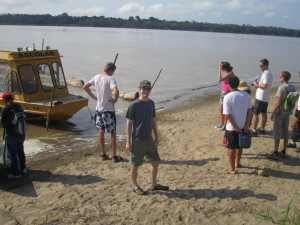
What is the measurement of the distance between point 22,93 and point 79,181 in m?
5.37

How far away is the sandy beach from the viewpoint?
490 centimetres

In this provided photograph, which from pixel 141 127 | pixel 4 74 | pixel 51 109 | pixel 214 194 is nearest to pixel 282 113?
pixel 214 194

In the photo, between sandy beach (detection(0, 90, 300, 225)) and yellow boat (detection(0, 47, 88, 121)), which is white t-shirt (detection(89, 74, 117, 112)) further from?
yellow boat (detection(0, 47, 88, 121))

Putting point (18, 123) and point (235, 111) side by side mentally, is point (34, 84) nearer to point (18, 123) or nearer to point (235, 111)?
point (18, 123)

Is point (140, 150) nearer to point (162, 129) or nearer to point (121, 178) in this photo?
point (121, 178)

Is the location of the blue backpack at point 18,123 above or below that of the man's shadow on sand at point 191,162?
above

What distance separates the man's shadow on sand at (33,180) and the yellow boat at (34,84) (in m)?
3.79

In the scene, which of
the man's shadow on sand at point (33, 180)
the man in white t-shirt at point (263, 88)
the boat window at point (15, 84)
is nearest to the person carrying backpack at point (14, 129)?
the man's shadow on sand at point (33, 180)

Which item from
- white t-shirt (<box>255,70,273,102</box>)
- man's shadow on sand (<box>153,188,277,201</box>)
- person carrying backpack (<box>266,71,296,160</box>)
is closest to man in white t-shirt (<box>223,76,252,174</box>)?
man's shadow on sand (<box>153,188,277,201</box>)

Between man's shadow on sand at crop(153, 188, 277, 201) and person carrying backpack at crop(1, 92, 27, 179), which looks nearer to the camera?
man's shadow on sand at crop(153, 188, 277, 201)

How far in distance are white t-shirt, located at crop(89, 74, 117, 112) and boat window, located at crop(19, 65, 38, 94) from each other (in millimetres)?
4723

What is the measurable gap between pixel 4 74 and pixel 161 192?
747 cm

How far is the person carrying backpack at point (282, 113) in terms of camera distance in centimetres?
650

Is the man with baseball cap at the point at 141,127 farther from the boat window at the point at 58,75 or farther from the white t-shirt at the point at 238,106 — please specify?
the boat window at the point at 58,75
